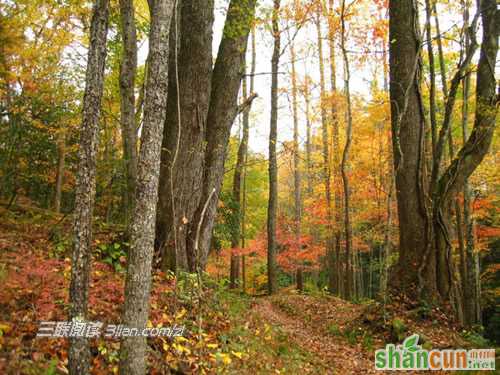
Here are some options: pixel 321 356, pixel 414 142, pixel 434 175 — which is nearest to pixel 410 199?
pixel 434 175

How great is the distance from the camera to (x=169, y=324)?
14.0ft

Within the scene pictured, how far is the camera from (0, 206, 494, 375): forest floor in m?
3.41

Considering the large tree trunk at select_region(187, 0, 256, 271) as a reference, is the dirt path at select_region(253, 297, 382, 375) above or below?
below

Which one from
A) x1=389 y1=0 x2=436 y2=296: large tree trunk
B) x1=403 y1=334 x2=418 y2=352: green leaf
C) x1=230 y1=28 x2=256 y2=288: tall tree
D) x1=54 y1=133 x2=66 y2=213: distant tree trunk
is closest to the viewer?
x1=403 y1=334 x2=418 y2=352: green leaf

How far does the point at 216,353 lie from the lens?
166 inches

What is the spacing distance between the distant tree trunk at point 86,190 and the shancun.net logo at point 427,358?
435 centimetres

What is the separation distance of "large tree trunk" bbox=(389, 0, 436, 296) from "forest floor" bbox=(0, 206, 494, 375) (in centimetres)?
84

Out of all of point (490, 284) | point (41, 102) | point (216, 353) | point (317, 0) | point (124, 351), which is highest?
point (317, 0)

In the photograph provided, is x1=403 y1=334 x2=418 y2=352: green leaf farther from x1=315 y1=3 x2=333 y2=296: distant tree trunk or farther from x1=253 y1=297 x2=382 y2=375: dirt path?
x1=315 y1=3 x2=333 y2=296: distant tree trunk

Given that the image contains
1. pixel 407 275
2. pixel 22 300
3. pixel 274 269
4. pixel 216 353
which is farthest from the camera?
pixel 274 269

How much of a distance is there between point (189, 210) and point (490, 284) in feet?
55.5

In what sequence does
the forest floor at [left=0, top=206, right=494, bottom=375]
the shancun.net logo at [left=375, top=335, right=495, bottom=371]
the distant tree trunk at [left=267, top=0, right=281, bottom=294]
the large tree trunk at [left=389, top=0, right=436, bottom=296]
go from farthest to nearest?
the distant tree trunk at [left=267, top=0, right=281, bottom=294]
the large tree trunk at [left=389, top=0, right=436, bottom=296]
the shancun.net logo at [left=375, top=335, right=495, bottom=371]
the forest floor at [left=0, top=206, right=494, bottom=375]

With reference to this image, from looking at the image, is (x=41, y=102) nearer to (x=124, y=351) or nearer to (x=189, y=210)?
(x=189, y=210)

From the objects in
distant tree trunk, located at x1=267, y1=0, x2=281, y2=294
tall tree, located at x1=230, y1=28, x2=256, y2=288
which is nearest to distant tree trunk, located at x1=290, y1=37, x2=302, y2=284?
tall tree, located at x1=230, y1=28, x2=256, y2=288
